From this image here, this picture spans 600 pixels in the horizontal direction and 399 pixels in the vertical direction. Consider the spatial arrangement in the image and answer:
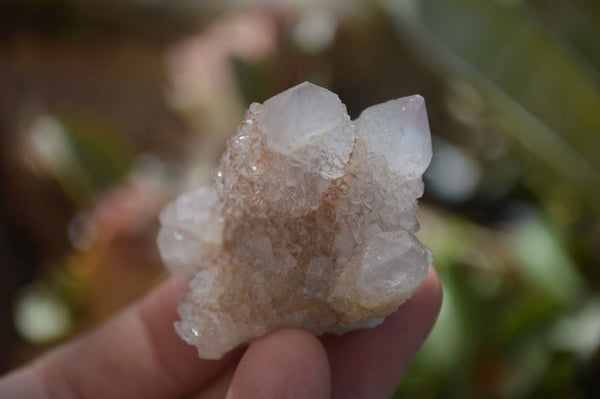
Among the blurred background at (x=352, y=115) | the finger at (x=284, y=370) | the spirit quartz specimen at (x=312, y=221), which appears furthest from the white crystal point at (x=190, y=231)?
the blurred background at (x=352, y=115)

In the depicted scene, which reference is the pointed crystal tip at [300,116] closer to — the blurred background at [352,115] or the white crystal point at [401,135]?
the white crystal point at [401,135]

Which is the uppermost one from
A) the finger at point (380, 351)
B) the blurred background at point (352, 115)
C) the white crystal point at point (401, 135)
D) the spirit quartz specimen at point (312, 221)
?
the white crystal point at point (401, 135)

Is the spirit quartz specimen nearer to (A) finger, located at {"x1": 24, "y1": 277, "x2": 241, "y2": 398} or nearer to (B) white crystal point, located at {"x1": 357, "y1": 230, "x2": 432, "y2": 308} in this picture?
(B) white crystal point, located at {"x1": 357, "y1": 230, "x2": 432, "y2": 308}

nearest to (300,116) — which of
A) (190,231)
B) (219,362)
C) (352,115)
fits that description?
(190,231)

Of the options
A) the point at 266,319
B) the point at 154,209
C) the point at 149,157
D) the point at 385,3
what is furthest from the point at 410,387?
the point at 149,157

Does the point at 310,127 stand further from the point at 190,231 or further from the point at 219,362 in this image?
the point at 219,362

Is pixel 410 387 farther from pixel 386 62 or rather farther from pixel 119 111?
pixel 119 111

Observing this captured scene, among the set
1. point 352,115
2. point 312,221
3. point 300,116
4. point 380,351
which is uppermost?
point 300,116
